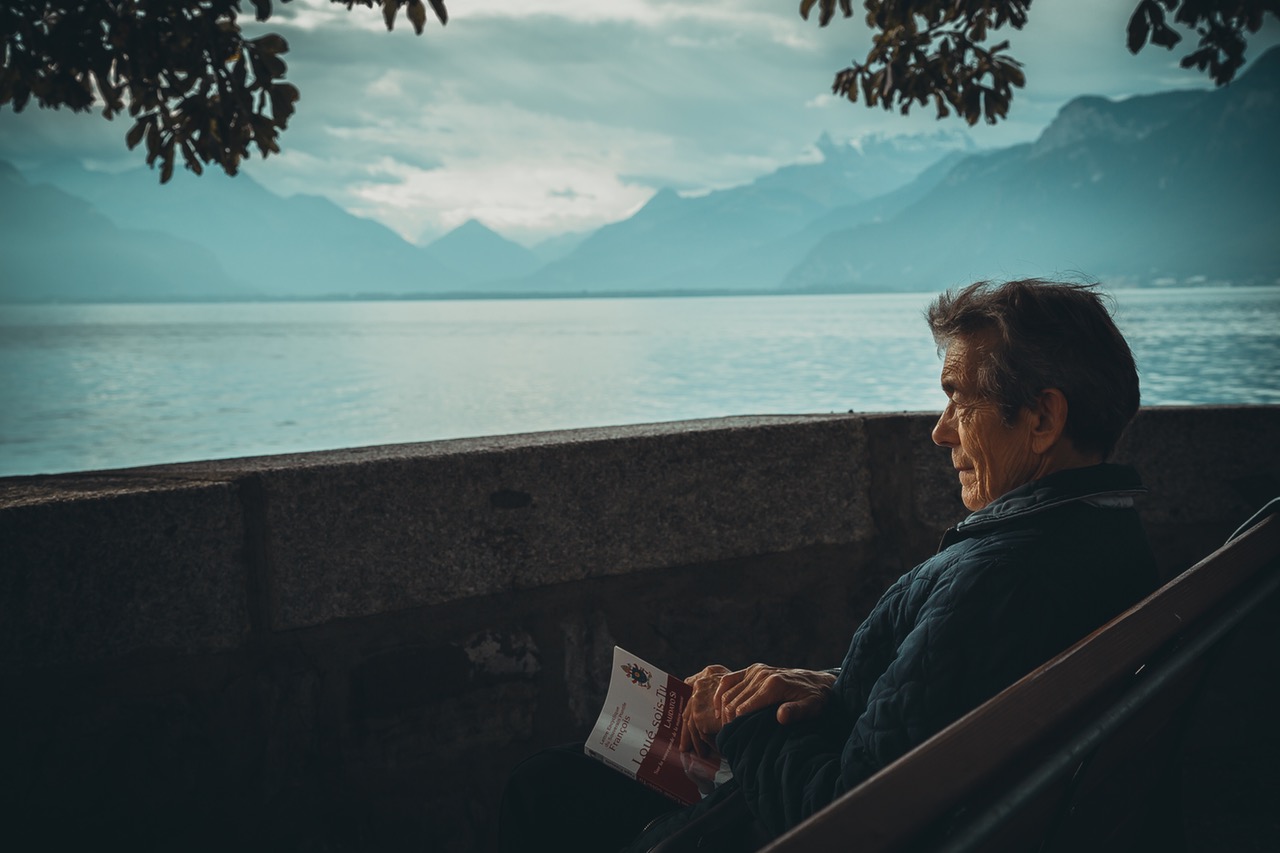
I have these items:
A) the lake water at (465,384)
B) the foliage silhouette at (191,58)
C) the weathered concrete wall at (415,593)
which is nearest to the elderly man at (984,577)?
the weathered concrete wall at (415,593)

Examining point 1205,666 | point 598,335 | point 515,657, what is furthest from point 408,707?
point 598,335

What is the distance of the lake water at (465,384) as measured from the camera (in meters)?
31.9

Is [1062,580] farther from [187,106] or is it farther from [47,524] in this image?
[187,106]

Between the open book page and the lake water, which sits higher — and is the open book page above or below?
above

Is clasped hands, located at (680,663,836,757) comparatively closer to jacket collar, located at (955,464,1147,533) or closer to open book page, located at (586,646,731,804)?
open book page, located at (586,646,731,804)

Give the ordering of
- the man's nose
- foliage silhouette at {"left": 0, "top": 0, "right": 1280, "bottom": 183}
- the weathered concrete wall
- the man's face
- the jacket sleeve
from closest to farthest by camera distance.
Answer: the jacket sleeve → the man's face → the man's nose → the weathered concrete wall → foliage silhouette at {"left": 0, "top": 0, "right": 1280, "bottom": 183}

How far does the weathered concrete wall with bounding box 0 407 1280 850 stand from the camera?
2137 millimetres

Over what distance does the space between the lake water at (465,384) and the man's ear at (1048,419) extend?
46.6 ft

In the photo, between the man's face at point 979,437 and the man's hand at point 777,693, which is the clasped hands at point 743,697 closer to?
the man's hand at point 777,693

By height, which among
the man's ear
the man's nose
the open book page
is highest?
the man's ear

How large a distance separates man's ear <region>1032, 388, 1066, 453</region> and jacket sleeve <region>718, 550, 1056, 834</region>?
0.29m

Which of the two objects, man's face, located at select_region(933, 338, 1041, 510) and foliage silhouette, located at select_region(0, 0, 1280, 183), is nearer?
man's face, located at select_region(933, 338, 1041, 510)

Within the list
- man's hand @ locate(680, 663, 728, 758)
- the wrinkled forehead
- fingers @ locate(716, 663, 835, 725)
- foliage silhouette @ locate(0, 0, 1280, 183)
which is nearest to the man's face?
the wrinkled forehead

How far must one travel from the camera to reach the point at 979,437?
173 centimetres
